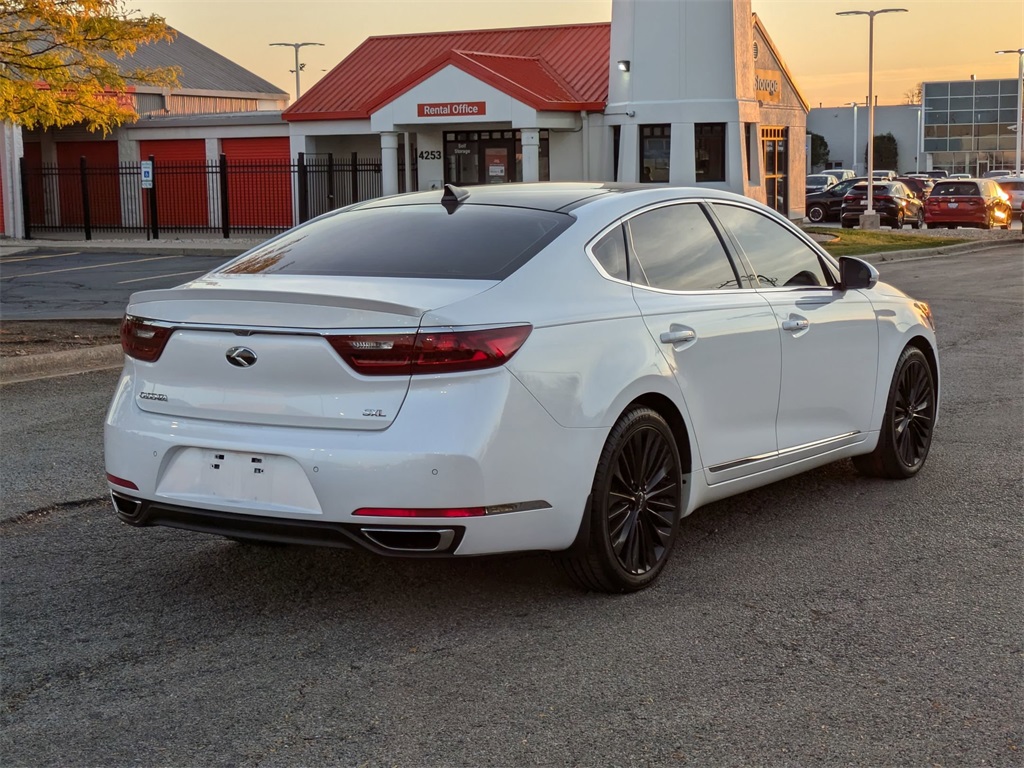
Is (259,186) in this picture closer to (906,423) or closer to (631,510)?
(906,423)

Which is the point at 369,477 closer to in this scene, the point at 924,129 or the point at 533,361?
the point at 533,361

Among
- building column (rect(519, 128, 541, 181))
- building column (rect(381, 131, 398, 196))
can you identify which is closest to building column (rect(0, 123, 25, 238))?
building column (rect(381, 131, 398, 196))

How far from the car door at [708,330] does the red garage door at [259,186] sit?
36.8 meters

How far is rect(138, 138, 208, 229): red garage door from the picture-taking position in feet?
143

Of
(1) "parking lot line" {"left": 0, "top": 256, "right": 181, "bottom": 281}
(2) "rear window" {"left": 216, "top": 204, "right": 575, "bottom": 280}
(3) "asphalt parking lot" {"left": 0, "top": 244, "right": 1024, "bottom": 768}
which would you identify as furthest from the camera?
(1) "parking lot line" {"left": 0, "top": 256, "right": 181, "bottom": 281}

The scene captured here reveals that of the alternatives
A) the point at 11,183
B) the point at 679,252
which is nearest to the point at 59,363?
the point at 679,252

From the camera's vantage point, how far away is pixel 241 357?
4.77 meters

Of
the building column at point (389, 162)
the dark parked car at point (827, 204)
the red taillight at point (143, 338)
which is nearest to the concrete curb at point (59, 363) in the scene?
the red taillight at point (143, 338)

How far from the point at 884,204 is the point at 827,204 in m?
2.97

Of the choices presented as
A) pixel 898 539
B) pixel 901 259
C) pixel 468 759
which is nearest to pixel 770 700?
pixel 468 759

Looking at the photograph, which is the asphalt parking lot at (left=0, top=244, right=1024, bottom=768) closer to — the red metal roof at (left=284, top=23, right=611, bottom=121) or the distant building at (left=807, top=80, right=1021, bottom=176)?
the red metal roof at (left=284, top=23, right=611, bottom=121)

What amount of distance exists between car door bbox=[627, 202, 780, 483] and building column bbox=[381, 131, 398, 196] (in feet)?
105

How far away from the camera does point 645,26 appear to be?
122ft

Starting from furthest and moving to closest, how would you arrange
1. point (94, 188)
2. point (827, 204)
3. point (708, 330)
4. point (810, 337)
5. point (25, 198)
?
point (94, 188)
point (827, 204)
point (25, 198)
point (810, 337)
point (708, 330)
